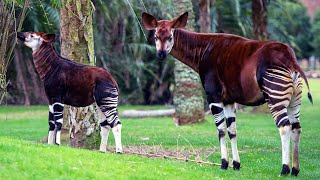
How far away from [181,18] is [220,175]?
112 inches

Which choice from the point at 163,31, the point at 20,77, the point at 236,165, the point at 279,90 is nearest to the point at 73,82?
the point at 163,31

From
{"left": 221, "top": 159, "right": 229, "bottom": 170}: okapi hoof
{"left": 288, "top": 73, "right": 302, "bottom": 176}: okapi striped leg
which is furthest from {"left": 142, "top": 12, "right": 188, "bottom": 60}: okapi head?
{"left": 288, "top": 73, "right": 302, "bottom": 176}: okapi striped leg

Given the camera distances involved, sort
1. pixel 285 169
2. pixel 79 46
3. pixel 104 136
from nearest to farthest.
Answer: pixel 285 169
pixel 104 136
pixel 79 46

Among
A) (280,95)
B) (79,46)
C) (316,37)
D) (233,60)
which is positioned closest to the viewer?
(280,95)

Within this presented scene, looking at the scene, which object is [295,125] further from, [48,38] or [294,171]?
[48,38]

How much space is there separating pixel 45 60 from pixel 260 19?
16249 millimetres

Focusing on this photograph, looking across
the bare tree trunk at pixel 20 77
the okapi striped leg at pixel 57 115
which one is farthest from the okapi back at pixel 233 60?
the bare tree trunk at pixel 20 77

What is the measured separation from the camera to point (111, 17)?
3509 cm

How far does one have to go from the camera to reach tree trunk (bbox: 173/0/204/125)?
74.1 feet

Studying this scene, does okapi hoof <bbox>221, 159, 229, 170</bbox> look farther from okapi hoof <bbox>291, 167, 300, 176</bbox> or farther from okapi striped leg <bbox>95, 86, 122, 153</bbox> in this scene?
okapi striped leg <bbox>95, 86, 122, 153</bbox>

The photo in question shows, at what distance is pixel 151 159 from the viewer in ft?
41.0

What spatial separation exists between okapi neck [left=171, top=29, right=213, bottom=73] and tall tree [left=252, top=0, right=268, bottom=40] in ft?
51.6

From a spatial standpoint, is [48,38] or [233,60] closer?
[233,60]

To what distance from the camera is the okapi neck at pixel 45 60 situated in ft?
42.5
